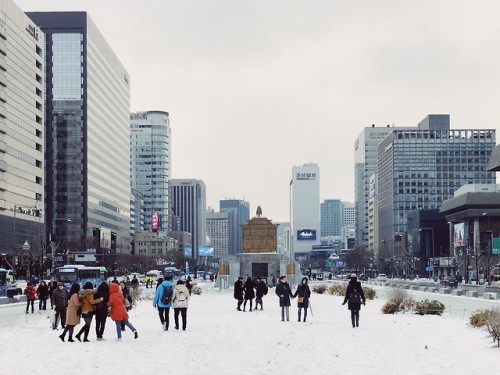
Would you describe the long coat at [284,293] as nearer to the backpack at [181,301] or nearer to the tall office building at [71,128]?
the backpack at [181,301]

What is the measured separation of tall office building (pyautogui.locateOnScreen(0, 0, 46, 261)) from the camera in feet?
390

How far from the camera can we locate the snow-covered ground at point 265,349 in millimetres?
18266

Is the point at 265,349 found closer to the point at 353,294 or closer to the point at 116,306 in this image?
the point at 116,306

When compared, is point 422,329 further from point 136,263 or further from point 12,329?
point 136,263

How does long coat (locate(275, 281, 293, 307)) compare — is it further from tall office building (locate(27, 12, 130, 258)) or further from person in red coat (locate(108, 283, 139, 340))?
tall office building (locate(27, 12, 130, 258))

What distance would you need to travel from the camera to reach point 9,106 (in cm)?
12156

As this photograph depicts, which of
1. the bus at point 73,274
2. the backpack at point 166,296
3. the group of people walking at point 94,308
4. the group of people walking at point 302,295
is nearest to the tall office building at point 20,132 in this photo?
the bus at point 73,274

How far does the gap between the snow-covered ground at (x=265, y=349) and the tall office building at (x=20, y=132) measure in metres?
88.2

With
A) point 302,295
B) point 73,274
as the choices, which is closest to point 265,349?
point 302,295

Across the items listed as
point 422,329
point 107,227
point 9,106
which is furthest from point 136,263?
point 422,329

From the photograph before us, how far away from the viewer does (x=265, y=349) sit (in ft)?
72.1

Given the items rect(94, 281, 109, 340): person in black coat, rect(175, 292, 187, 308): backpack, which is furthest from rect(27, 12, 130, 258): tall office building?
rect(94, 281, 109, 340): person in black coat

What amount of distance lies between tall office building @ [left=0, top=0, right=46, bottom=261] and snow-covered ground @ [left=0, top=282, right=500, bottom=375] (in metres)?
88.2

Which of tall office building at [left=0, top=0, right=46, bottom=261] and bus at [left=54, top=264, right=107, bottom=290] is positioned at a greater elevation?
tall office building at [left=0, top=0, right=46, bottom=261]
